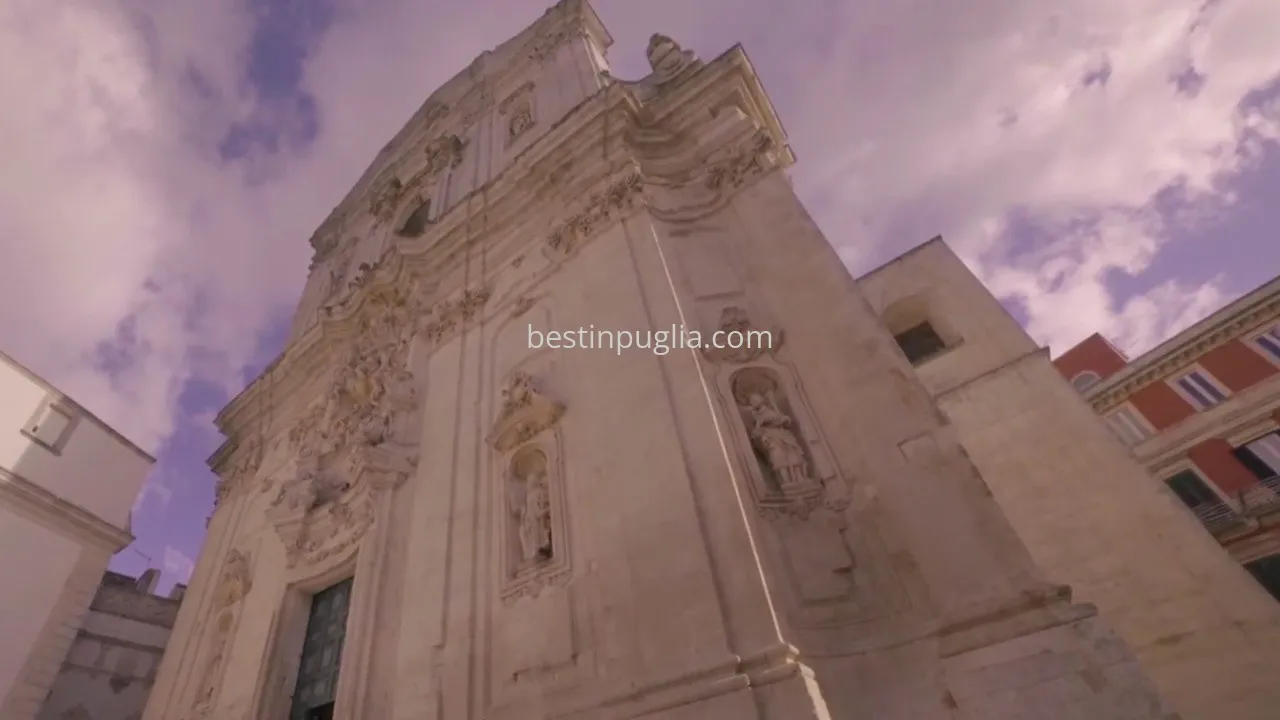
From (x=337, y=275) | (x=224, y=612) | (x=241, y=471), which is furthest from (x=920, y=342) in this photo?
(x=337, y=275)

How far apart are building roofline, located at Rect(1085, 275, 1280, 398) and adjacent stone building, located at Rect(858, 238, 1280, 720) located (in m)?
9.13

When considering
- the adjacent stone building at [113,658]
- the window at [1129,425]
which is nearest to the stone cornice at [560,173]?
the adjacent stone building at [113,658]

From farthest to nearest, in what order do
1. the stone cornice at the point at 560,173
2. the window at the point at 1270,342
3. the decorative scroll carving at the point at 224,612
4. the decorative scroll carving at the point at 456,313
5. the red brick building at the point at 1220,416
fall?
the window at the point at 1270,342
the red brick building at the point at 1220,416
the decorative scroll carving at the point at 456,313
the stone cornice at the point at 560,173
the decorative scroll carving at the point at 224,612

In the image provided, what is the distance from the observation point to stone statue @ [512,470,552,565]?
6469 mm

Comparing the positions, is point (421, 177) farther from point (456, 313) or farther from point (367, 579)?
point (367, 579)

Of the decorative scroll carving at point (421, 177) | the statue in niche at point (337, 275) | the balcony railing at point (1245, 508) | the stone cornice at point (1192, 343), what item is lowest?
the balcony railing at point (1245, 508)

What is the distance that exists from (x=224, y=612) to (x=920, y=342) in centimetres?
1262

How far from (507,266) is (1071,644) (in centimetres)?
868

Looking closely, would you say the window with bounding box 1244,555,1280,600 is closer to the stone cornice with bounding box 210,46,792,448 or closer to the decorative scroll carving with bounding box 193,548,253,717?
the stone cornice with bounding box 210,46,792,448

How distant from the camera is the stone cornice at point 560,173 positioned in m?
9.77

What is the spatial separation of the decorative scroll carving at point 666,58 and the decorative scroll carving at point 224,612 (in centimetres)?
1058

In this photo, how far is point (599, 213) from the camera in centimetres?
893

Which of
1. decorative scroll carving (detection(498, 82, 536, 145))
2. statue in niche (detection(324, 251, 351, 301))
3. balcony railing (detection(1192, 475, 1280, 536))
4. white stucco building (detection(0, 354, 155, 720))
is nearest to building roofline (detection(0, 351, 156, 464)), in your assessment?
white stucco building (detection(0, 354, 155, 720))

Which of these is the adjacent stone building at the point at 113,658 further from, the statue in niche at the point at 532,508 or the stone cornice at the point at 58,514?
the statue in niche at the point at 532,508
